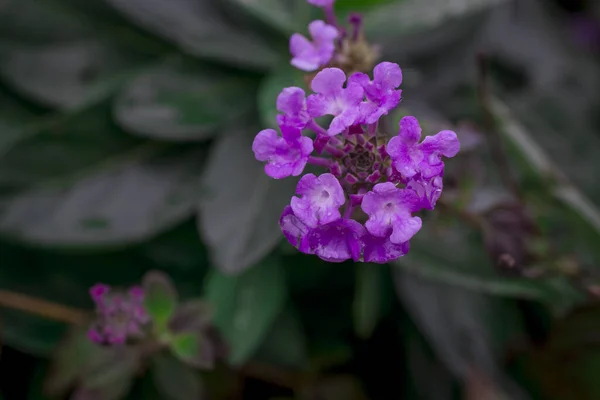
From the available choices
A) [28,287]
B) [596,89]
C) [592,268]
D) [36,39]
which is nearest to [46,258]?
[28,287]

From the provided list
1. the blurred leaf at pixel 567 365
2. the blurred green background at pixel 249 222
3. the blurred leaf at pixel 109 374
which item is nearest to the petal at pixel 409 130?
the blurred green background at pixel 249 222

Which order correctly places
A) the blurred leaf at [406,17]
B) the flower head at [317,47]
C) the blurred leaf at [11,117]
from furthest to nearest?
the blurred leaf at [11,117], the blurred leaf at [406,17], the flower head at [317,47]

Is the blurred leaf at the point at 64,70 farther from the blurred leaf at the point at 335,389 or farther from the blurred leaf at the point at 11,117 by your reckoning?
the blurred leaf at the point at 335,389

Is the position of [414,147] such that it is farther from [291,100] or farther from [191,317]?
[191,317]

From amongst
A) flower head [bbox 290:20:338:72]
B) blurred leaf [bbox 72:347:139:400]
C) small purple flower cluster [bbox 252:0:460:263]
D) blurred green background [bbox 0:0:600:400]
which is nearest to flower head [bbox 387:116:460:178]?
small purple flower cluster [bbox 252:0:460:263]

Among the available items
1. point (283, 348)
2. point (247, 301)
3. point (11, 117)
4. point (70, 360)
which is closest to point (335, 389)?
point (283, 348)

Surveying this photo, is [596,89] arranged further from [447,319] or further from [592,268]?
[447,319]

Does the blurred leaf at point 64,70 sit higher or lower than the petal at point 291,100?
lower
